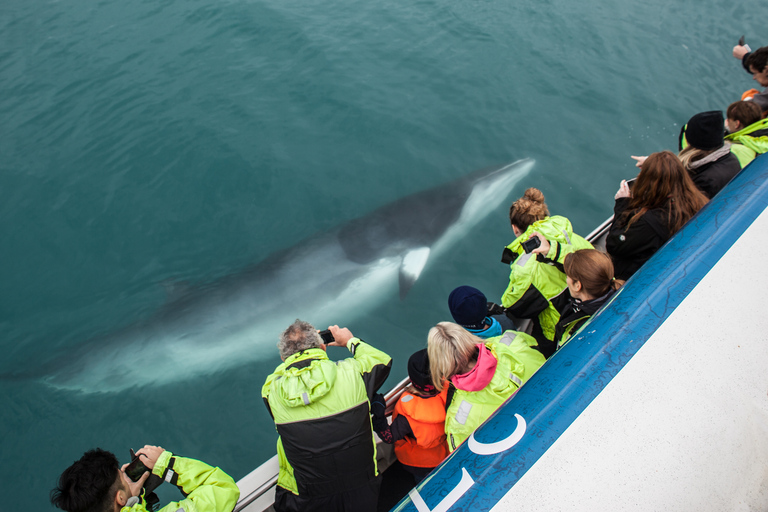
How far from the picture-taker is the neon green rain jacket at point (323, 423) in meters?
3.18

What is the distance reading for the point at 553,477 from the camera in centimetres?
248

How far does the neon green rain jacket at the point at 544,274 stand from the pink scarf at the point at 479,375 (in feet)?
4.37

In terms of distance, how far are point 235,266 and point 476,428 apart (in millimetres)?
5716

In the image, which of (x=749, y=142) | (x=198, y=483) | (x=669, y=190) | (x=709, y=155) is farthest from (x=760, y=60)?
(x=198, y=483)

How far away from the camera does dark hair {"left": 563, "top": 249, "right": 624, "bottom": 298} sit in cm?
349

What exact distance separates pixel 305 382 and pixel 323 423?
34 cm

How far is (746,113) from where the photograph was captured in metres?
5.41

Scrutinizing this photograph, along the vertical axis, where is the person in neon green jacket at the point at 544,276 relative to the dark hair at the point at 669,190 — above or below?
below

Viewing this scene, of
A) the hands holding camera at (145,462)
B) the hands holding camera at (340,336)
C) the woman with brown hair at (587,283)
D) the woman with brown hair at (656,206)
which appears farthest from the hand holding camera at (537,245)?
the hands holding camera at (145,462)

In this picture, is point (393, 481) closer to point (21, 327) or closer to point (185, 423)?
point (185, 423)

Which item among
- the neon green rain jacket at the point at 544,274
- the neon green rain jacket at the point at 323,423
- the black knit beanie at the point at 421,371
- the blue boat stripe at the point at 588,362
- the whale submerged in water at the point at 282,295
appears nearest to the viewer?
the blue boat stripe at the point at 588,362

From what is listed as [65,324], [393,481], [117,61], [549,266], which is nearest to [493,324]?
[549,266]

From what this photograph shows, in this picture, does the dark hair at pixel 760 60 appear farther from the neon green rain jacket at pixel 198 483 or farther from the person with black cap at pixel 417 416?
the neon green rain jacket at pixel 198 483

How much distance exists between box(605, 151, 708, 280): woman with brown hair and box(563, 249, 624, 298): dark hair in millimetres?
1137
